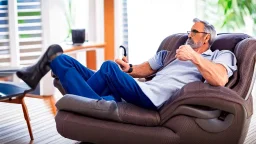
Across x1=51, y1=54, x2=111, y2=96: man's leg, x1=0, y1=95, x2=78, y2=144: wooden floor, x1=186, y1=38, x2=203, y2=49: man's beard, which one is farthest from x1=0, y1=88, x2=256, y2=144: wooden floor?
x1=186, y1=38, x2=203, y2=49: man's beard

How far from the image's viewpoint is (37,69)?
3.28 meters

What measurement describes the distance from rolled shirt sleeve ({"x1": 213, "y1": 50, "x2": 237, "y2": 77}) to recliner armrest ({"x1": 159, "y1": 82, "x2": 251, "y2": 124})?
0.23 m

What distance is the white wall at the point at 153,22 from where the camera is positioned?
521cm

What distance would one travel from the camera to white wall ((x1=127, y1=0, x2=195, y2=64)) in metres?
5.21

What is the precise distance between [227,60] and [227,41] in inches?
11.0

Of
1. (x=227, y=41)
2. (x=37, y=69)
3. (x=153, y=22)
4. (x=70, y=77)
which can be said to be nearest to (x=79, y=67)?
(x=70, y=77)

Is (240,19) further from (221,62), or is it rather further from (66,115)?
(66,115)

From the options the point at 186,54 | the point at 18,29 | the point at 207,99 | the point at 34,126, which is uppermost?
the point at 18,29

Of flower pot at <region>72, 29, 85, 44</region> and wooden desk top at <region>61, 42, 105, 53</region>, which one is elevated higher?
flower pot at <region>72, 29, 85, 44</region>

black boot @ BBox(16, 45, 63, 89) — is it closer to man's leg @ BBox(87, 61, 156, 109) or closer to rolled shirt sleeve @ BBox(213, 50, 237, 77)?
man's leg @ BBox(87, 61, 156, 109)

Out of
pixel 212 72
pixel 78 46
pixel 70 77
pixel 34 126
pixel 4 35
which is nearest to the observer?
pixel 212 72

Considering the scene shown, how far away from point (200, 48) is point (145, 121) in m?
0.76

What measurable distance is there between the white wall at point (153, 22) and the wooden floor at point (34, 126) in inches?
52.8

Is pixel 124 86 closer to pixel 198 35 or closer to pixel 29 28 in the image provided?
pixel 198 35
